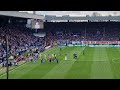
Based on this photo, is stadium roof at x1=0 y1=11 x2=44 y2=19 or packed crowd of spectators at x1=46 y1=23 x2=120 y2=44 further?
packed crowd of spectators at x1=46 y1=23 x2=120 y2=44

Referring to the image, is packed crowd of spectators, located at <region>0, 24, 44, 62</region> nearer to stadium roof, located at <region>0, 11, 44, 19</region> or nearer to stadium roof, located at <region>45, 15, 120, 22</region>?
stadium roof, located at <region>0, 11, 44, 19</region>

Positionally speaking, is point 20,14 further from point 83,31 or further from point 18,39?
point 83,31

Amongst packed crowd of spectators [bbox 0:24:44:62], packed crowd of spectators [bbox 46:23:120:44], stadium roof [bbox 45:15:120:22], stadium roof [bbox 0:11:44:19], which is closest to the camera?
packed crowd of spectators [bbox 0:24:44:62]

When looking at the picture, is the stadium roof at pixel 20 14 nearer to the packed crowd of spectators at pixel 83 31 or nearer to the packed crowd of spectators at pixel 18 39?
the packed crowd of spectators at pixel 18 39

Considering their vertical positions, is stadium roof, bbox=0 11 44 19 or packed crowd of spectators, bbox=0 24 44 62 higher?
stadium roof, bbox=0 11 44 19

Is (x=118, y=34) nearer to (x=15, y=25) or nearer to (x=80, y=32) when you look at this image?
(x=80, y=32)

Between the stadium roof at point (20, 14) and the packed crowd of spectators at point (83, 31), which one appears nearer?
the stadium roof at point (20, 14)

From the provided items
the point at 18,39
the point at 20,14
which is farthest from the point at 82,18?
the point at 20,14

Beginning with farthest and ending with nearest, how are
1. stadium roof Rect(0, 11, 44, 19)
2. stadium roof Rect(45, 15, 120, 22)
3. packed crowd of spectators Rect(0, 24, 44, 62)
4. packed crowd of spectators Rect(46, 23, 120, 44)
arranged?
stadium roof Rect(45, 15, 120, 22)
packed crowd of spectators Rect(46, 23, 120, 44)
stadium roof Rect(0, 11, 44, 19)
packed crowd of spectators Rect(0, 24, 44, 62)

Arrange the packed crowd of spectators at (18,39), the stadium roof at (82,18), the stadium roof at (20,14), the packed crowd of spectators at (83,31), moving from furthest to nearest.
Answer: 1. the stadium roof at (82,18)
2. the packed crowd of spectators at (83,31)
3. the stadium roof at (20,14)
4. the packed crowd of spectators at (18,39)

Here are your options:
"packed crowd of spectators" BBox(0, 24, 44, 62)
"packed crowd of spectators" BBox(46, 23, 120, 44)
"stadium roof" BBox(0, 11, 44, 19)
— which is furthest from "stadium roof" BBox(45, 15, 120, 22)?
"packed crowd of spectators" BBox(0, 24, 44, 62)

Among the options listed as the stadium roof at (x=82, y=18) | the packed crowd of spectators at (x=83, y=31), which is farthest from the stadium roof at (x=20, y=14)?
the stadium roof at (x=82, y=18)

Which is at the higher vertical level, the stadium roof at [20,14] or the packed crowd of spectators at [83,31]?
the stadium roof at [20,14]
